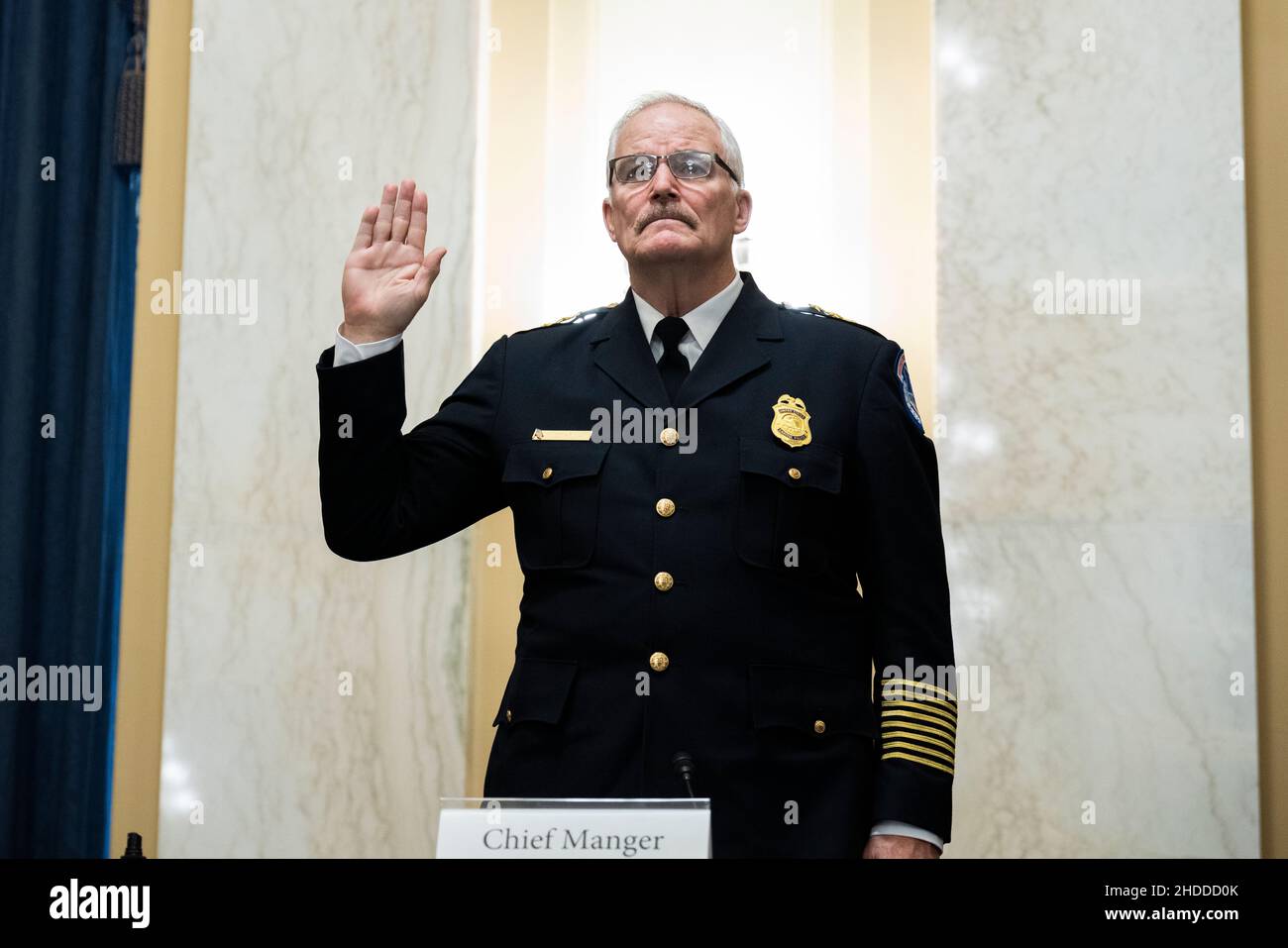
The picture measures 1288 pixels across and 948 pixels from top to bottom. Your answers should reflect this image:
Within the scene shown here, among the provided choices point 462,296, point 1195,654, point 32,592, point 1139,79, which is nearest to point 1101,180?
point 1139,79

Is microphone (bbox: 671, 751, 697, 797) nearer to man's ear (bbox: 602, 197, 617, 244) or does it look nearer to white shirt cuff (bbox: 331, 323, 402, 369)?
white shirt cuff (bbox: 331, 323, 402, 369)

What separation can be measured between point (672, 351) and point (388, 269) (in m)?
0.51

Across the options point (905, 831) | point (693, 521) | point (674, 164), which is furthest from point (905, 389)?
point (905, 831)

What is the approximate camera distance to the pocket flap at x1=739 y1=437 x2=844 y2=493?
2188mm

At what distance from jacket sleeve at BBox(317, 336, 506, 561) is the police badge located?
1.65 feet

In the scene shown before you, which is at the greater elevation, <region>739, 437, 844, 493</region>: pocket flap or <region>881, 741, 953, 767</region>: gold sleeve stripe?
<region>739, 437, 844, 493</region>: pocket flap

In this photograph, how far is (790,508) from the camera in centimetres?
218

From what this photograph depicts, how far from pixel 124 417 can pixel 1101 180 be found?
9.08 ft

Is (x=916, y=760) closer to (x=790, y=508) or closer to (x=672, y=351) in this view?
(x=790, y=508)

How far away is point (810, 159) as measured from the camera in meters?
3.56

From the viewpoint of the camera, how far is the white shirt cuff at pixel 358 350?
2168mm

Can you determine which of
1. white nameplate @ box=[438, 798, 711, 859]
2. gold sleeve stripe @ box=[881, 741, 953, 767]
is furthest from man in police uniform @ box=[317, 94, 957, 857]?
white nameplate @ box=[438, 798, 711, 859]
